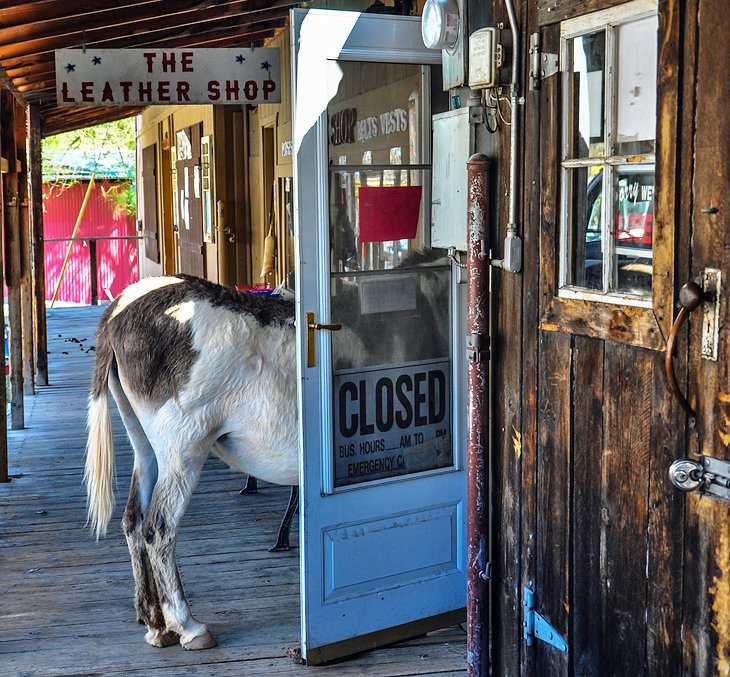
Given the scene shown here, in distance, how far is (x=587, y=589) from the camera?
2666 millimetres

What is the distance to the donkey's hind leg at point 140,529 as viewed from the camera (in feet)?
13.1

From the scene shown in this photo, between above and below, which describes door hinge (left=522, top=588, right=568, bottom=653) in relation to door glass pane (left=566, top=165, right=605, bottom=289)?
below

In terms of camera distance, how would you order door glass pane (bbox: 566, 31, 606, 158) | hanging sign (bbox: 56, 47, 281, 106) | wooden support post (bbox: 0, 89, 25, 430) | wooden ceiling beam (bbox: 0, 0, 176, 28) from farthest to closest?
wooden support post (bbox: 0, 89, 25, 430) → wooden ceiling beam (bbox: 0, 0, 176, 28) → hanging sign (bbox: 56, 47, 281, 106) → door glass pane (bbox: 566, 31, 606, 158)

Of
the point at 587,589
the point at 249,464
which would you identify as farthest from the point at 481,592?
the point at 249,464

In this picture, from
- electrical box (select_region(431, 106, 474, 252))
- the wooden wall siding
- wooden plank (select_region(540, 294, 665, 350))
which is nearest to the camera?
the wooden wall siding

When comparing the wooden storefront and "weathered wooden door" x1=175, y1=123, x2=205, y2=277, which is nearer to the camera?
the wooden storefront

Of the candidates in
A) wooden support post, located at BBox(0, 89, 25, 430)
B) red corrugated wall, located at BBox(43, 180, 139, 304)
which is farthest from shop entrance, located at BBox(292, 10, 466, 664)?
red corrugated wall, located at BBox(43, 180, 139, 304)

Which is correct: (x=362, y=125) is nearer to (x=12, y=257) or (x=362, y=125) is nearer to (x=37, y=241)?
(x=12, y=257)

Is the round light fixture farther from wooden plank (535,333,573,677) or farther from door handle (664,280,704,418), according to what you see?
door handle (664,280,704,418)

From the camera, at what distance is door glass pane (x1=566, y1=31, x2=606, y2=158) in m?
2.52

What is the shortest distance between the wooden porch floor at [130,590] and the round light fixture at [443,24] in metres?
2.41

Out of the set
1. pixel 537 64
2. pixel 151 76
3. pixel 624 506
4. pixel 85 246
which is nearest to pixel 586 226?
pixel 537 64

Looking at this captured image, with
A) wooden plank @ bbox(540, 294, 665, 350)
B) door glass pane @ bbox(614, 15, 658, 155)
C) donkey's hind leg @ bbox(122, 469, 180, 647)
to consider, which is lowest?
donkey's hind leg @ bbox(122, 469, 180, 647)

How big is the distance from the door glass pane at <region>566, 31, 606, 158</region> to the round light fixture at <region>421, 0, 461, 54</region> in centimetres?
64
